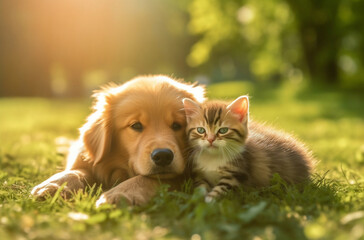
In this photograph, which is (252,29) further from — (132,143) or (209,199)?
(209,199)

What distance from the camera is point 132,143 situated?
446 cm

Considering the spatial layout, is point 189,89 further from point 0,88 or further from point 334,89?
point 0,88

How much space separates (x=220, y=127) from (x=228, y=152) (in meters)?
0.23

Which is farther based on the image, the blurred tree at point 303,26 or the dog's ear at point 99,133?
the blurred tree at point 303,26

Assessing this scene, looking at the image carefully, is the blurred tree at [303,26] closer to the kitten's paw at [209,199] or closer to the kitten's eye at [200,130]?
the kitten's eye at [200,130]

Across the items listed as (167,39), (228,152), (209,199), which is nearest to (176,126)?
(228,152)

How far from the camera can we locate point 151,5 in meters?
38.8

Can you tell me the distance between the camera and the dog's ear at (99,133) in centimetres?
463

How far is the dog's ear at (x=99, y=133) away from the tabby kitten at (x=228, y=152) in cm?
89

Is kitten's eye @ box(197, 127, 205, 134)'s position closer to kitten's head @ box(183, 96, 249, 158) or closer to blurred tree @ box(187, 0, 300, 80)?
kitten's head @ box(183, 96, 249, 158)

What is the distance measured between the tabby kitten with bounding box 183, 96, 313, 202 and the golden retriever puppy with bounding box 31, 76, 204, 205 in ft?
0.73

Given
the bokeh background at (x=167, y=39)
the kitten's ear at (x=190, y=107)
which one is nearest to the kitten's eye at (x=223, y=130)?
the kitten's ear at (x=190, y=107)

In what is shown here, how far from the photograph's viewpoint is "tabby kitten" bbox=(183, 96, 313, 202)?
396 cm

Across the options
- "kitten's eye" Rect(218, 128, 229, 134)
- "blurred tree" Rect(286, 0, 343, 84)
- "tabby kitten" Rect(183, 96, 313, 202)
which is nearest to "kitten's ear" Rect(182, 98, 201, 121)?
"tabby kitten" Rect(183, 96, 313, 202)
